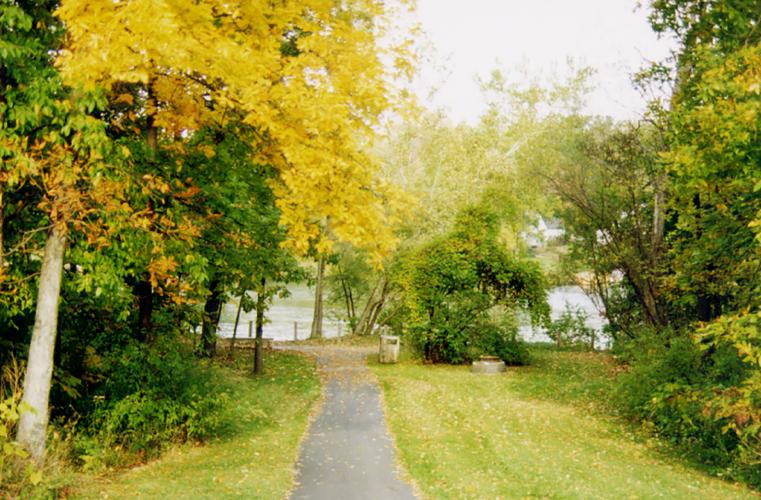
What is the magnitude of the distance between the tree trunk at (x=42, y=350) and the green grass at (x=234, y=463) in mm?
968

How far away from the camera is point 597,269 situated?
23891 millimetres

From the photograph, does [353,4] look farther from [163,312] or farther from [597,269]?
[597,269]

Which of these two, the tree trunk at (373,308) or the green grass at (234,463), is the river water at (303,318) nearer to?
the tree trunk at (373,308)

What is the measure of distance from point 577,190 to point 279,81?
50.7 ft

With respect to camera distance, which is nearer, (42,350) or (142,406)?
(42,350)

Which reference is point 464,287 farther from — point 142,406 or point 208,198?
point 142,406

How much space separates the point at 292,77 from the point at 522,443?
803 centimetres

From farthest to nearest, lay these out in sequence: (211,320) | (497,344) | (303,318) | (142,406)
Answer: (303,318) → (497,344) → (211,320) → (142,406)

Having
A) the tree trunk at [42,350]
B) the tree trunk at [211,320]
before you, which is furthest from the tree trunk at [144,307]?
the tree trunk at [42,350]

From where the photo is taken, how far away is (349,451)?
11.6m

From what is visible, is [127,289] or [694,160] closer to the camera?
[127,289]

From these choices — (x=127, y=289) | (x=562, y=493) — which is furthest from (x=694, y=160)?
(x=127, y=289)

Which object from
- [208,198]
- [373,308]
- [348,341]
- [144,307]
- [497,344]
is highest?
[208,198]

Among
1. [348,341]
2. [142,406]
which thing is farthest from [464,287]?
[142,406]
